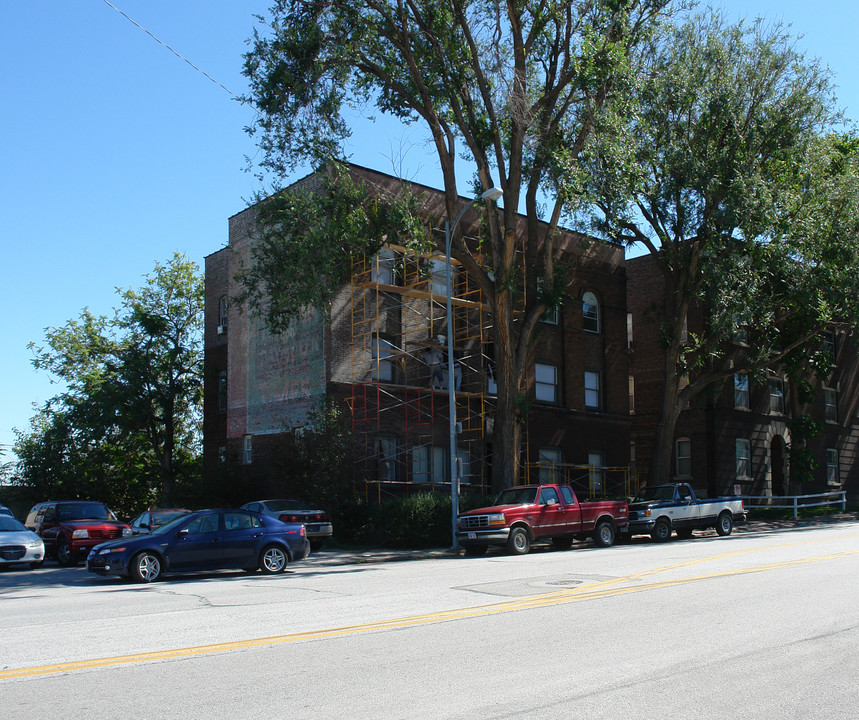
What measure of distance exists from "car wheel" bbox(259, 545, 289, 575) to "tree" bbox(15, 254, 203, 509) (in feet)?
58.5

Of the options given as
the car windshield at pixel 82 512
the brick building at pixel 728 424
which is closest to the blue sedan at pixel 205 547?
the car windshield at pixel 82 512

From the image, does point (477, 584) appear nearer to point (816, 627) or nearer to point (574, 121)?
point (816, 627)

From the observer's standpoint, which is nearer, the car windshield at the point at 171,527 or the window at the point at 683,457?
the car windshield at the point at 171,527

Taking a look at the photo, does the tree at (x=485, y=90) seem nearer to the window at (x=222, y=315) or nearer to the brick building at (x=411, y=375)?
the brick building at (x=411, y=375)

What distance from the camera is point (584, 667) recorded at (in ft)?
24.3

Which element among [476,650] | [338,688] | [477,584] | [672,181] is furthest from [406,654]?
[672,181]

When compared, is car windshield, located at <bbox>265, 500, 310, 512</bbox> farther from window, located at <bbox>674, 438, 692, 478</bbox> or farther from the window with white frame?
window, located at <bbox>674, 438, 692, 478</bbox>

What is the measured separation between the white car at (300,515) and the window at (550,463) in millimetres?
12063

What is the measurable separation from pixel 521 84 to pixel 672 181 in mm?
8049

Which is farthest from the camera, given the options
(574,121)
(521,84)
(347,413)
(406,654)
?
(347,413)

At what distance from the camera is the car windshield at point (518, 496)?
22.0 m

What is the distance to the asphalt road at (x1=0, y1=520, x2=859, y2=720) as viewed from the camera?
632 cm

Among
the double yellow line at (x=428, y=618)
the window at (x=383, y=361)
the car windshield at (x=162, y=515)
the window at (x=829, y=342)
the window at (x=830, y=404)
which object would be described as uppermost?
the window at (x=829, y=342)

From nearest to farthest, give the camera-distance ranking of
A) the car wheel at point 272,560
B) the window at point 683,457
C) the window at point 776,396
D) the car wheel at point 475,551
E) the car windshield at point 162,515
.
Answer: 1. the car wheel at point 272,560
2. the car wheel at point 475,551
3. the car windshield at point 162,515
4. the window at point 683,457
5. the window at point 776,396
